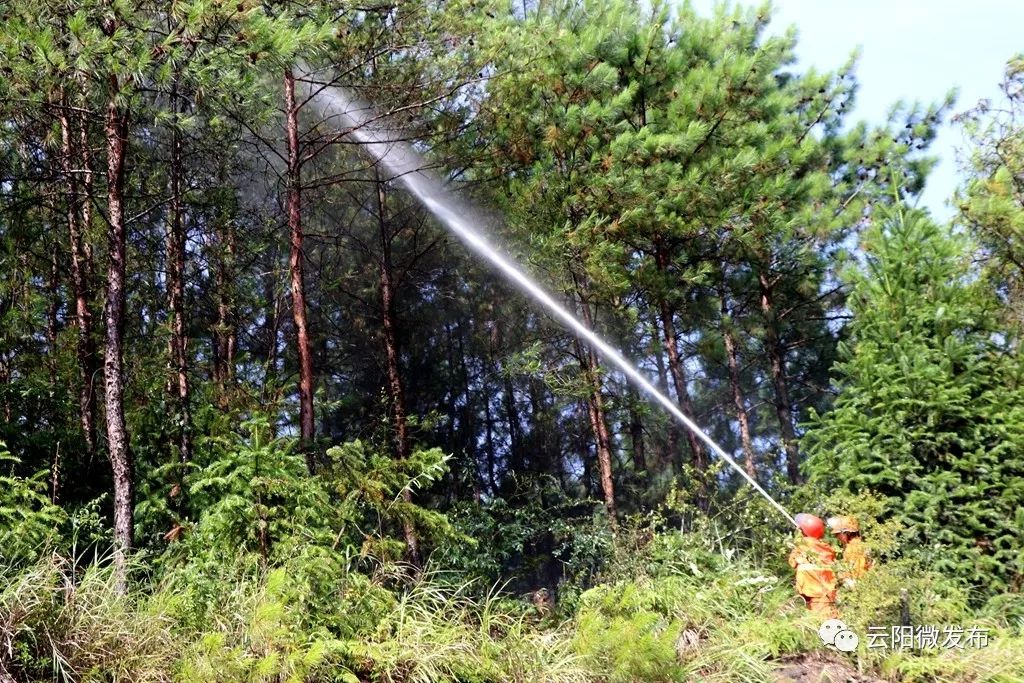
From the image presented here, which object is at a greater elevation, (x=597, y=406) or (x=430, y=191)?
(x=430, y=191)

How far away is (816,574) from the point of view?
22.7ft

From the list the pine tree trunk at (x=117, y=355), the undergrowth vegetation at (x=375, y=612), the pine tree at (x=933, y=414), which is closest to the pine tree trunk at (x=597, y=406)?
the undergrowth vegetation at (x=375, y=612)

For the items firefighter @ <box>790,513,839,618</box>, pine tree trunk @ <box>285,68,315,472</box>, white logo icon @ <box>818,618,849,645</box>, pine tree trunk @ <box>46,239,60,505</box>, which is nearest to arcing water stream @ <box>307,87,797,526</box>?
pine tree trunk @ <box>285,68,315,472</box>

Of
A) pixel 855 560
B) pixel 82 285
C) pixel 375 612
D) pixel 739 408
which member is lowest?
pixel 855 560

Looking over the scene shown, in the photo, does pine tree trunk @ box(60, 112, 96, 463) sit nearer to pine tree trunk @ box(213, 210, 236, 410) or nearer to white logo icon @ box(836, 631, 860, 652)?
pine tree trunk @ box(213, 210, 236, 410)

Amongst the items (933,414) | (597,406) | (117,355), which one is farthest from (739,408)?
(117,355)

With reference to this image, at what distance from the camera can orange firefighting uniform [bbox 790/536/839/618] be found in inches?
270

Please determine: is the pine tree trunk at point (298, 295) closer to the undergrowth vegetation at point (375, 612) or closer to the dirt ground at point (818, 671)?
the undergrowth vegetation at point (375, 612)

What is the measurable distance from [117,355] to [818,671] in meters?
5.62

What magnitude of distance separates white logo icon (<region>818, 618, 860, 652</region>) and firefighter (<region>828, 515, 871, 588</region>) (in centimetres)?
54

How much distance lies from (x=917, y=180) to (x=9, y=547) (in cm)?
1371

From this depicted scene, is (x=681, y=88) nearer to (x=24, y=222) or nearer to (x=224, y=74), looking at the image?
(x=224, y=74)

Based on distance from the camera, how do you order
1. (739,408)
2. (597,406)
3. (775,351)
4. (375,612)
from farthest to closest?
(775,351) → (739,408) → (597,406) → (375,612)

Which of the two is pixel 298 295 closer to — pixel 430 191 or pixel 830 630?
pixel 430 191
